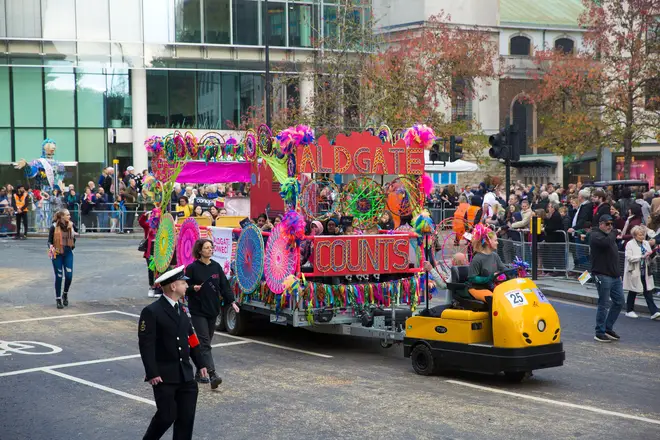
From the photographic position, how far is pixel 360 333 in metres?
13.0

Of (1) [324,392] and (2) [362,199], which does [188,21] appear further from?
(1) [324,392]

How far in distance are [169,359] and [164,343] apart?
136 millimetres

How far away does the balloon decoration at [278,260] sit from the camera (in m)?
13.1

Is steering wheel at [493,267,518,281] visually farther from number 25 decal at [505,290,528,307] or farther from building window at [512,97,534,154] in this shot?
building window at [512,97,534,154]

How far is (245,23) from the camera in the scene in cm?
5019

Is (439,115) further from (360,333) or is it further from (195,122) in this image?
(360,333)

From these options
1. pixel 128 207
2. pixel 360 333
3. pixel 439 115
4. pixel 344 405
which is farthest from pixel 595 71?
pixel 344 405

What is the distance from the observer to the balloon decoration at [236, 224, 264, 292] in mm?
13984

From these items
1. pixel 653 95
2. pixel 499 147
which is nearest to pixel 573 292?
pixel 499 147

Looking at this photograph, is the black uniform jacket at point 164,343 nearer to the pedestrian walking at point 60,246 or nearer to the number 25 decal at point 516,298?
the number 25 decal at point 516,298

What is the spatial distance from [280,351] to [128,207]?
22.9 m

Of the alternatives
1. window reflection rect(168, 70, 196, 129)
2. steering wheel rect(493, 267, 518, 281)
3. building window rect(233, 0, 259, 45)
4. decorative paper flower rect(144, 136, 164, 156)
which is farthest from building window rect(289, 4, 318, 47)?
steering wheel rect(493, 267, 518, 281)

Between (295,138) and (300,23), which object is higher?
(300,23)

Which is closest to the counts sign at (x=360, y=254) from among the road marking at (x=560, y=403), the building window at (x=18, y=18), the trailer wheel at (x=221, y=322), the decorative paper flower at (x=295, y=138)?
the decorative paper flower at (x=295, y=138)
